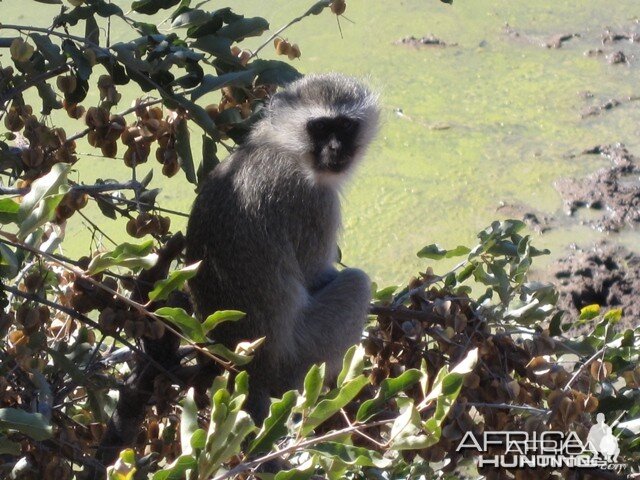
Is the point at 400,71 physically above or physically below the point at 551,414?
below

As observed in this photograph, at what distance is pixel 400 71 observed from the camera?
678 cm

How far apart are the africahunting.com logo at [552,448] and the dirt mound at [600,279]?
263cm

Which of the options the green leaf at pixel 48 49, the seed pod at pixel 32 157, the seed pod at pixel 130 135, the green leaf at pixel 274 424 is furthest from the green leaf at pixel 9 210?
the seed pod at pixel 130 135

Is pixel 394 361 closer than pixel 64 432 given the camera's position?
No

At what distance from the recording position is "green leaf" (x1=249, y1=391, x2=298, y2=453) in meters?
1.51

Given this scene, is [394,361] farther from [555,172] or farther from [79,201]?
[555,172]

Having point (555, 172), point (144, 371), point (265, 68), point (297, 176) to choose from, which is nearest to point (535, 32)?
point (555, 172)

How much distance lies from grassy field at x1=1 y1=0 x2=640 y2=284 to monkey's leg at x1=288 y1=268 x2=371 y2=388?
190cm

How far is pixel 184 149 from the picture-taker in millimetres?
2445

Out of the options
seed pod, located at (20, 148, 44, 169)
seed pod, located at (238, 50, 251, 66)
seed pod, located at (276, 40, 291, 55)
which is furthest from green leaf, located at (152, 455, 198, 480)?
seed pod, located at (276, 40, 291, 55)

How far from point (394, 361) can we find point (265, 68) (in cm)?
88

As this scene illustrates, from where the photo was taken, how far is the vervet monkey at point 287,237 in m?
2.76

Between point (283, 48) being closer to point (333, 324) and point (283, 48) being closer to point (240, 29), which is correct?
point (240, 29)

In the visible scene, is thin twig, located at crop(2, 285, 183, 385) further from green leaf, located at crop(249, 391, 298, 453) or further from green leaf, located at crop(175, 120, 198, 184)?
green leaf, located at crop(249, 391, 298, 453)
